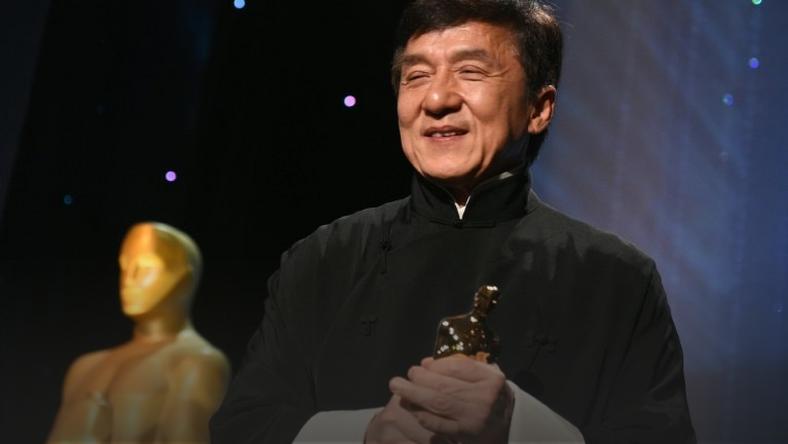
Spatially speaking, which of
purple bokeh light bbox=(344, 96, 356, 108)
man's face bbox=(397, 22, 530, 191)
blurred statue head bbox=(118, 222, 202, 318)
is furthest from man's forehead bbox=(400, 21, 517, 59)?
blurred statue head bbox=(118, 222, 202, 318)

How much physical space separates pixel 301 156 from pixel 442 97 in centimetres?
47

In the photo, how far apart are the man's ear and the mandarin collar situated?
0.24 feet

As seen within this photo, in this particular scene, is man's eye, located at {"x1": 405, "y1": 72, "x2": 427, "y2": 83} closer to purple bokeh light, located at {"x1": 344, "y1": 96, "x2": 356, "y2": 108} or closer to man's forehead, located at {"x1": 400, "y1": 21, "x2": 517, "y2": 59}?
man's forehead, located at {"x1": 400, "y1": 21, "x2": 517, "y2": 59}

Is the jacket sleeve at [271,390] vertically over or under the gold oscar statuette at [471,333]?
under

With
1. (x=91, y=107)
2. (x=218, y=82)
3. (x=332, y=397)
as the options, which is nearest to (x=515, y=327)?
(x=332, y=397)

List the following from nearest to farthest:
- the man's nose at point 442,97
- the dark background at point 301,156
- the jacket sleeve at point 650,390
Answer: the jacket sleeve at point 650,390 → the man's nose at point 442,97 → the dark background at point 301,156

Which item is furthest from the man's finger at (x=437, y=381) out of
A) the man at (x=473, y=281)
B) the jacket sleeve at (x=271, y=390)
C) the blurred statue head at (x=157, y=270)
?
the blurred statue head at (x=157, y=270)

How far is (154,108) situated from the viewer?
1872 millimetres

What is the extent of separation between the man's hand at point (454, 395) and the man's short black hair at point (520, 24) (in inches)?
16.7

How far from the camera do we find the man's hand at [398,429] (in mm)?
1236

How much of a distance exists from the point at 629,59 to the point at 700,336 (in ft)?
1.69

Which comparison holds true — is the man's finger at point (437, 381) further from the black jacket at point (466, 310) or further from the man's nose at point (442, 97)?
the man's nose at point (442, 97)

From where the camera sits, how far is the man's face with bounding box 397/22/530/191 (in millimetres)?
1421

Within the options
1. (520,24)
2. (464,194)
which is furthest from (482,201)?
(520,24)
